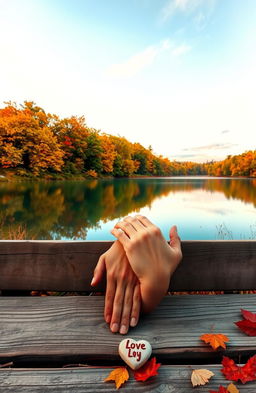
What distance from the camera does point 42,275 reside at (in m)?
1.32

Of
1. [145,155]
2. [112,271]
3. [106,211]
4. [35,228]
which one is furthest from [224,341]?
[145,155]

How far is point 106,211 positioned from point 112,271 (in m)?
13.6

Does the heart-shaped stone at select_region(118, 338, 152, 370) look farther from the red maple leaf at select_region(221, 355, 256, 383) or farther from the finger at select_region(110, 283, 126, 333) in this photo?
the red maple leaf at select_region(221, 355, 256, 383)

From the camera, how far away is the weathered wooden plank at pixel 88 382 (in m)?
0.75

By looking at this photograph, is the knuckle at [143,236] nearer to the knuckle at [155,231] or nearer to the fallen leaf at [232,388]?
the knuckle at [155,231]

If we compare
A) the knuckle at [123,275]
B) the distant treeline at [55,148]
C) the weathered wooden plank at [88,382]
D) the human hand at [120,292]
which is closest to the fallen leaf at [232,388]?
the weathered wooden plank at [88,382]

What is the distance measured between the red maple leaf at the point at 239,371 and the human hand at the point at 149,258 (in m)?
Result: 0.35

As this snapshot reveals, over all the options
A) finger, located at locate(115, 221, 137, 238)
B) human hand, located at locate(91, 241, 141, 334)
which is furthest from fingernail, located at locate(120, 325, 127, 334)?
finger, located at locate(115, 221, 137, 238)

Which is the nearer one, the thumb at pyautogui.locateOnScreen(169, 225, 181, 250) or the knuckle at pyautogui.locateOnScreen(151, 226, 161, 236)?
the knuckle at pyautogui.locateOnScreen(151, 226, 161, 236)

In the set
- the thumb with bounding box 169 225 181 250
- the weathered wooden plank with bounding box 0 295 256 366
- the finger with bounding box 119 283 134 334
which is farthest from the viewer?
the thumb with bounding box 169 225 181 250

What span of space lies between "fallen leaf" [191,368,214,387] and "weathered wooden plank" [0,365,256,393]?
0.01 m

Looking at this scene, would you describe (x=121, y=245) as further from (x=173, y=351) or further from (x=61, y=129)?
(x=61, y=129)

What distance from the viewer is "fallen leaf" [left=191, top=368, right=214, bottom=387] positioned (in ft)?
2.55

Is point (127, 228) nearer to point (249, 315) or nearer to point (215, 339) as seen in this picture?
point (215, 339)
